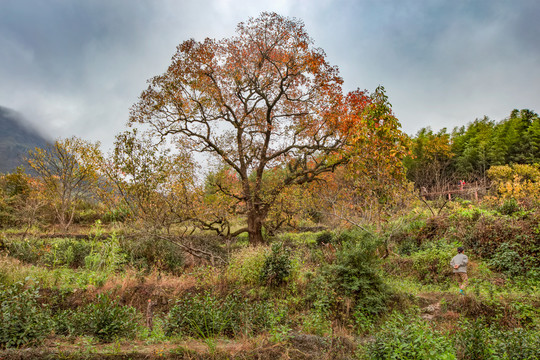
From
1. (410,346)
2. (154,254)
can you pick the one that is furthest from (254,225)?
(410,346)

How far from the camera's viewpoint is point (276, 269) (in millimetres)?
7113

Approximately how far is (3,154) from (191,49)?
88905 millimetres

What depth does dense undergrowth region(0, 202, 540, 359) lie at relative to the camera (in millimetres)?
4020

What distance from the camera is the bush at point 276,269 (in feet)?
23.1

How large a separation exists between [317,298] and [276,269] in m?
1.18

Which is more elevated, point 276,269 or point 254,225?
point 254,225

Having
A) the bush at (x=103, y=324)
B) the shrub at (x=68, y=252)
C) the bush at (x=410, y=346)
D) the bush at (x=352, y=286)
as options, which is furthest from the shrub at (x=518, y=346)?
the shrub at (x=68, y=252)

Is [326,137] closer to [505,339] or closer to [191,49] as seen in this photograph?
[191,49]

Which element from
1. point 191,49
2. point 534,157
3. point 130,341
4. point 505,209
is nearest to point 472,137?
point 534,157

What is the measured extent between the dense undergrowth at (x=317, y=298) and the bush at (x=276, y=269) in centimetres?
2

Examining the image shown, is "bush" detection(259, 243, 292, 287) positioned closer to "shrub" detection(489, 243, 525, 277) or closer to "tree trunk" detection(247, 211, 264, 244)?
"shrub" detection(489, 243, 525, 277)

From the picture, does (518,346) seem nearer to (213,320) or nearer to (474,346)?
(474,346)

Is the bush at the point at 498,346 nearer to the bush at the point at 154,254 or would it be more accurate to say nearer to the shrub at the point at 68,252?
the bush at the point at 154,254

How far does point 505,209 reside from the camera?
34.9ft
